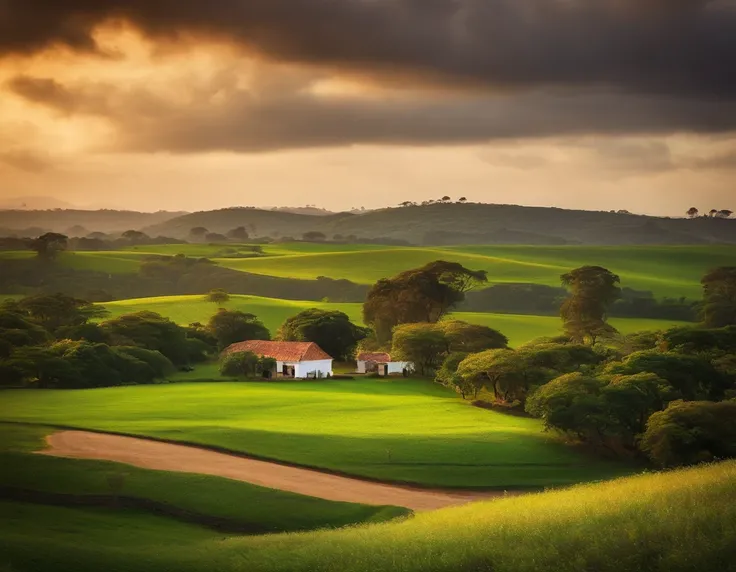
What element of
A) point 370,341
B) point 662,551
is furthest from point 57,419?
point 370,341

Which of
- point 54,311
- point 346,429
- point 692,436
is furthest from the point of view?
point 54,311

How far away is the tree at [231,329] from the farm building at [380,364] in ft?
60.0

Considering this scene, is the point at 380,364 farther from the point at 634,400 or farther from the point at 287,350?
the point at 634,400

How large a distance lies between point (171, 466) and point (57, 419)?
1582 centimetres

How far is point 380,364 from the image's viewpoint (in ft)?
324

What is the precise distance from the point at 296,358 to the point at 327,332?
1436 centimetres

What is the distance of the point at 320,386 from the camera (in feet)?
286

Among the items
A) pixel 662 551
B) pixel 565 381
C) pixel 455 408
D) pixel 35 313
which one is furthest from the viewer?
pixel 35 313

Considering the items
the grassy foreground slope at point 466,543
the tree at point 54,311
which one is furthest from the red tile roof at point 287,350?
the grassy foreground slope at point 466,543

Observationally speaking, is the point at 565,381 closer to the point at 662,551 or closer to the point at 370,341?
the point at 662,551

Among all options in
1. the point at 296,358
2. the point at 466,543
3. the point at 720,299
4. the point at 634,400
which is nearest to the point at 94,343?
the point at 296,358

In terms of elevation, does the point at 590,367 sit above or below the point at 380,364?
above

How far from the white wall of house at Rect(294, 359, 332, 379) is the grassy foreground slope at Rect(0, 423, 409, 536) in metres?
44.2

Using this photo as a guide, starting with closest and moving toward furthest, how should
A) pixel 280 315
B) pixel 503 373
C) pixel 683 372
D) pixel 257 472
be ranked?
pixel 257 472
pixel 683 372
pixel 503 373
pixel 280 315
